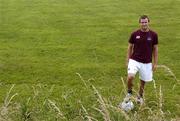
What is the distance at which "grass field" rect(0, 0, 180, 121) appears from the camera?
1003cm

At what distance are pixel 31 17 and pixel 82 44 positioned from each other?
781 cm

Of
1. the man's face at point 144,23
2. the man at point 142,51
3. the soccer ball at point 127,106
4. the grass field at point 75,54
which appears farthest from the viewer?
the man at point 142,51

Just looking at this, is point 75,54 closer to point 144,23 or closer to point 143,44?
point 143,44

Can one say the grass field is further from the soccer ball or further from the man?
the man

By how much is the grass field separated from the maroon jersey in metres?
0.97

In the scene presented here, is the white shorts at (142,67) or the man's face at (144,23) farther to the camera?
the white shorts at (142,67)

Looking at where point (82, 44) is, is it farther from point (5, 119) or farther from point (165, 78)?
point (5, 119)

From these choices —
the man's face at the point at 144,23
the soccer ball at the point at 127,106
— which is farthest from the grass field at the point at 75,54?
the man's face at the point at 144,23

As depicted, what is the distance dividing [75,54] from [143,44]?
Result: 831 centimetres

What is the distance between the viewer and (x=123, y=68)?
60.7 ft

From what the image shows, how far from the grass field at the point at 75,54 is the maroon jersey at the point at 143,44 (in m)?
0.97

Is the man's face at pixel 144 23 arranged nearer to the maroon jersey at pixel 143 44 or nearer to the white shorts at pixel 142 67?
the maroon jersey at pixel 143 44

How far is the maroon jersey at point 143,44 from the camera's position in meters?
12.8

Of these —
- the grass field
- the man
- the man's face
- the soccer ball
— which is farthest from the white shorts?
the soccer ball
